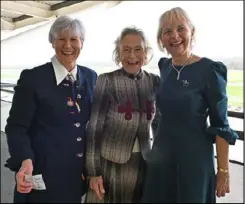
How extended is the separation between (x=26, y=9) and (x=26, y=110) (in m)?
0.94

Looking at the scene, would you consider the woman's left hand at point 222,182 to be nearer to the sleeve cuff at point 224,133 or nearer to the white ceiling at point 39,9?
the sleeve cuff at point 224,133

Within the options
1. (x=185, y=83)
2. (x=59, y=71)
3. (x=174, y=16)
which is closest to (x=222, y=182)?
(x=185, y=83)

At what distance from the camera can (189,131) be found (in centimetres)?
65

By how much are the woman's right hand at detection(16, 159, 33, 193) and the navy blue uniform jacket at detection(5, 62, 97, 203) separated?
0.01 metres

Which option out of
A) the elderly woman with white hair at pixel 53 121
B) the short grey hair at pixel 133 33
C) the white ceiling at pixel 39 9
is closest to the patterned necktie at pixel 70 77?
the elderly woman with white hair at pixel 53 121

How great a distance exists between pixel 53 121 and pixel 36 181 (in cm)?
16

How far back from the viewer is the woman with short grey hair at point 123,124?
0.73 meters

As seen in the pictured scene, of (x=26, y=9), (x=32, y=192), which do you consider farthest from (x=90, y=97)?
(x=26, y=9)

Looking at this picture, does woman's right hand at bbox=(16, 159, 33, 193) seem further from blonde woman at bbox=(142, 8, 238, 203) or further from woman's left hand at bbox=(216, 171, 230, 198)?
woman's left hand at bbox=(216, 171, 230, 198)

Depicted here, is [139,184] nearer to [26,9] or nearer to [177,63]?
[177,63]

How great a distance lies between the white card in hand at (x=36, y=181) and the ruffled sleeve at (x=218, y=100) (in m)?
0.44

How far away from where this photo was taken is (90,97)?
805 millimetres

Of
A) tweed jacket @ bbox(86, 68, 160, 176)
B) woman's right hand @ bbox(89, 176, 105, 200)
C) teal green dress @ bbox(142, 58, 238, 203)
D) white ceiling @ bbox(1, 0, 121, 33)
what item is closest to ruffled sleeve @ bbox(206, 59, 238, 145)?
teal green dress @ bbox(142, 58, 238, 203)

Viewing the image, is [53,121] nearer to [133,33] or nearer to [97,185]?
[97,185]
